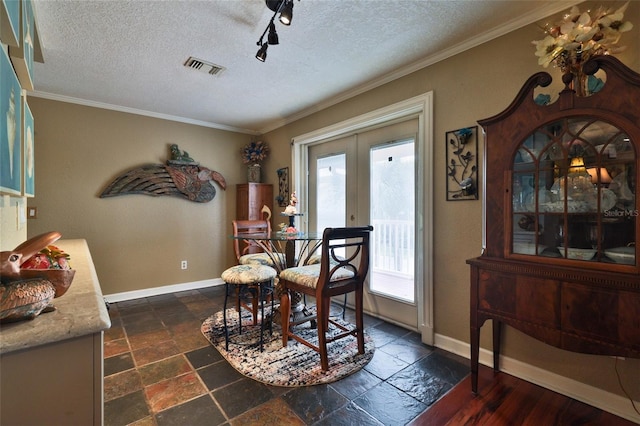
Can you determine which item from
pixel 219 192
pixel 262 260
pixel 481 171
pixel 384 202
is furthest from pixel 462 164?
pixel 219 192

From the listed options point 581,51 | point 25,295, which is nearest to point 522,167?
point 581,51

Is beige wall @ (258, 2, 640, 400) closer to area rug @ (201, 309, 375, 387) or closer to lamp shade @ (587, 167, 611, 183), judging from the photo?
lamp shade @ (587, 167, 611, 183)

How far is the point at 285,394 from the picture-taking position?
1794mm

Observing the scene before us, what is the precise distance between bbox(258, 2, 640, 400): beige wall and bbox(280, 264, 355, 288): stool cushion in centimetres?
84

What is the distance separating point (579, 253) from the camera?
1.54 meters

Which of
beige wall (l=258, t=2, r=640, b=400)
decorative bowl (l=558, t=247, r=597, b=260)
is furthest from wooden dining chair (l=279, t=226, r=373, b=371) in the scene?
decorative bowl (l=558, t=247, r=597, b=260)

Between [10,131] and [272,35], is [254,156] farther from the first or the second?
[10,131]

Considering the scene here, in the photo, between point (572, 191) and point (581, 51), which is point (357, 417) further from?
point (581, 51)

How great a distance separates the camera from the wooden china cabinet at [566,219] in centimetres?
137

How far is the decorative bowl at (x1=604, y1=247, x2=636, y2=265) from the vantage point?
4.55 feet

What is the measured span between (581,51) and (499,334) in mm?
1812

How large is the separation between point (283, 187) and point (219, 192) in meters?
1.05

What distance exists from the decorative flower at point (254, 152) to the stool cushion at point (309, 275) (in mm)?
2640

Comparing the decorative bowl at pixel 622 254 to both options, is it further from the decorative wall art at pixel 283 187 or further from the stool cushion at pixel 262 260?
the decorative wall art at pixel 283 187
